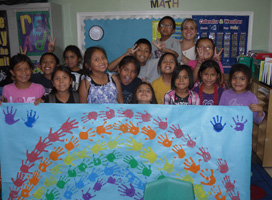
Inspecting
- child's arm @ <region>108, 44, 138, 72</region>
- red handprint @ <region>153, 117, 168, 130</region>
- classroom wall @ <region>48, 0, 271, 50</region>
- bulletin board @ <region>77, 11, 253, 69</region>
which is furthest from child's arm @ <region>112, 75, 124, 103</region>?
classroom wall @ <region>48, 0, 271, 50</region>

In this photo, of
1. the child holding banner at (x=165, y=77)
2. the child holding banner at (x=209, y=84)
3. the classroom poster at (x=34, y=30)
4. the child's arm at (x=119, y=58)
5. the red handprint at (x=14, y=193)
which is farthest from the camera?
the classroom poster at (x=34, y=30)

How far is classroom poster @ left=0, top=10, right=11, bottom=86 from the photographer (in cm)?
396

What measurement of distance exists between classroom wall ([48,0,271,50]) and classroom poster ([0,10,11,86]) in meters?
0.77

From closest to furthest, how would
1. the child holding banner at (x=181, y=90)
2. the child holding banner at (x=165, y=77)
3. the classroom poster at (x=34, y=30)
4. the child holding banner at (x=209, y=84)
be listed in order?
1. the child holding banner at (x=181, y=90)
2. the child holding banner at (x=209, y=84)
3. the child holding banner at (x=165, y=77)
4. the classroom poster at (x=34, y=30)

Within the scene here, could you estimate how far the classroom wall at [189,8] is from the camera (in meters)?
4.10

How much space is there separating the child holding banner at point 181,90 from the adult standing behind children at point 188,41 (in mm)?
812

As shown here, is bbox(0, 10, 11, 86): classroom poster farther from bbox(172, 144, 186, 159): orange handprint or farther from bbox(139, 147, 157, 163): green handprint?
bbox(172, 144, 186, 159): orange handprint

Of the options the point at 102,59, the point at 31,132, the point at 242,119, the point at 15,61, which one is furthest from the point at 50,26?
the point at 242,119

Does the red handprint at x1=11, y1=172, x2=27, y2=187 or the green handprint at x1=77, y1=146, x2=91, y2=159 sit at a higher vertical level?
the green handprint at x1=77, y1=146, x2=91, y2=159

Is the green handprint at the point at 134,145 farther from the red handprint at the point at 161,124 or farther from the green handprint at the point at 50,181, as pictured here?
the green handprint at the point at 50,181

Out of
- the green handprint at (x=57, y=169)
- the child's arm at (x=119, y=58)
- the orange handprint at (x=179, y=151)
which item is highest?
the child's arm at (x=119, y=58)

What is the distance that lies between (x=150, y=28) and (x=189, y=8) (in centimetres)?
66

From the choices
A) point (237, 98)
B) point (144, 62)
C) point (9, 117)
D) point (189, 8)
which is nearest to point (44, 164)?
point (9, 117)

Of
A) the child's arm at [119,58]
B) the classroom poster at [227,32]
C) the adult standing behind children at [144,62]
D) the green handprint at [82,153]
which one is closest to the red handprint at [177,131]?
the green handprint at [82,153]
